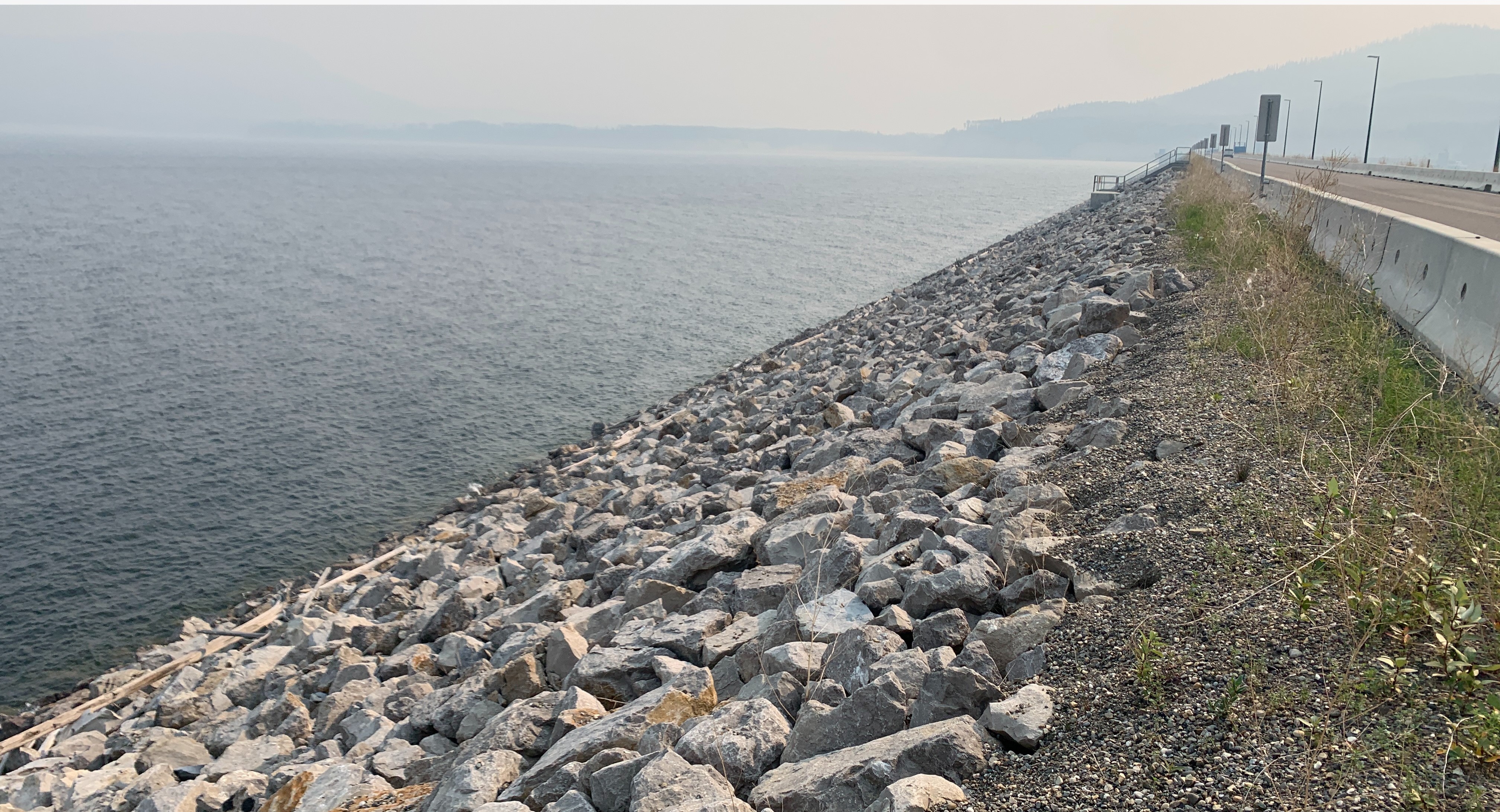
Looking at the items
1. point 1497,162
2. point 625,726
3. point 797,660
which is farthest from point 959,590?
point 1497,162

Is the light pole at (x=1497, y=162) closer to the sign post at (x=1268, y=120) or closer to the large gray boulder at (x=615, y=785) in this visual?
the sign post at (x=1268, y=120)

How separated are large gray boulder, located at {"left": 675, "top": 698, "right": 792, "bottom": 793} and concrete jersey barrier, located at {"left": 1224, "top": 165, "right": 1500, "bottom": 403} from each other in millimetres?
4396

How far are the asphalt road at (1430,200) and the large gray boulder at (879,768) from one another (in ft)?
36.9

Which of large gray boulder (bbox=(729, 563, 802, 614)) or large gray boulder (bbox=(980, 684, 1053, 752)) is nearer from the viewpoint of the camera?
large gray boulder (bbox=(980, 684, 1053, 752))

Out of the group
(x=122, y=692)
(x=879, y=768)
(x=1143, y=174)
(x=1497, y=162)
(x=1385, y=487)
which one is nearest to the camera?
(x=879, y=768)

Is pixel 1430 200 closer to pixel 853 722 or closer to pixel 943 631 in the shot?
pixel 943 631

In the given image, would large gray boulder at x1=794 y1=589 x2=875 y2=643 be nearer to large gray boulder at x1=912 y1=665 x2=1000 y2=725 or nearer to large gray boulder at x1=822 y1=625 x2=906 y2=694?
large gray boulder at x1=822 y1=625 x2=906 y2=694


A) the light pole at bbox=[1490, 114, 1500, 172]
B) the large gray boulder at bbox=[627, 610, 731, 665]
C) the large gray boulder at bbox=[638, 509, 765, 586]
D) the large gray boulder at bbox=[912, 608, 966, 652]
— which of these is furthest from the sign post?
the large gray boulder at bbox=[912, 608, 966, 652]

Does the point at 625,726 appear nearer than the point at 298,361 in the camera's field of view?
Yes

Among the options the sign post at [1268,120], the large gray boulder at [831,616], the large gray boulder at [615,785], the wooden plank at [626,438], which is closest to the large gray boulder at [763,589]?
the large gray boulder at [831,616]

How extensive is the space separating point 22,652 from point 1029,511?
13.3 m

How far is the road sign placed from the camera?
22000 mm

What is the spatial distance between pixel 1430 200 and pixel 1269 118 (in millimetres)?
4063

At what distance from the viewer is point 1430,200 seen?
21719 mm
